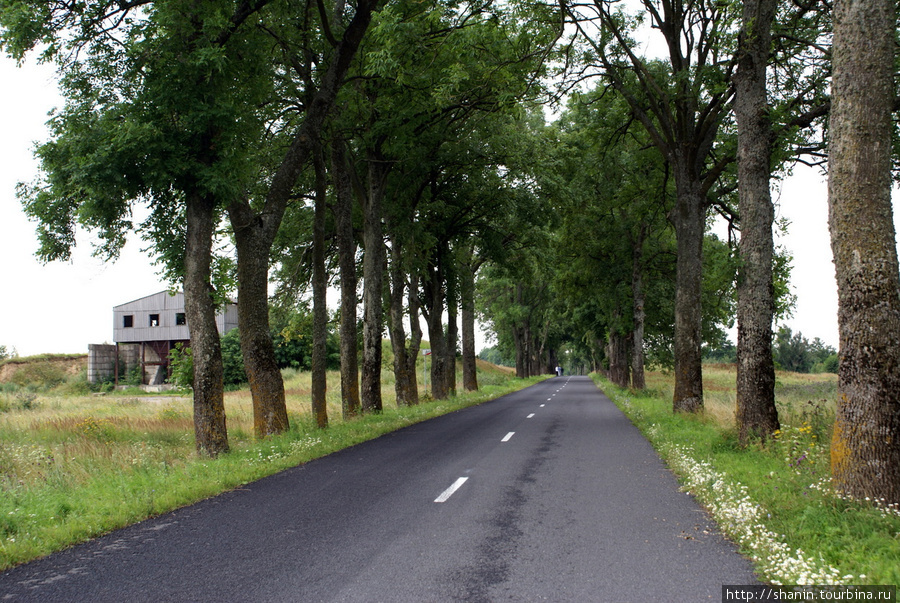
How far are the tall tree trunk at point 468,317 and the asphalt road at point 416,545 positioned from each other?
838 inches

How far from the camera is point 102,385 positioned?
54.4 meters

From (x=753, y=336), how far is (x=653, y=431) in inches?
164

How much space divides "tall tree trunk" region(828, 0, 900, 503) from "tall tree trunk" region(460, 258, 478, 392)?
23611 mm

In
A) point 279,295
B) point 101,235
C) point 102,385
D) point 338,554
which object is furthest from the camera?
point 102,385

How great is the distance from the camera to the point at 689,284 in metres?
16.4

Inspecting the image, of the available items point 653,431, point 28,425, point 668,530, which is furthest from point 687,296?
point 28,425

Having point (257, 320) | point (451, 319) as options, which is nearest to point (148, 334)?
point (451, 319)

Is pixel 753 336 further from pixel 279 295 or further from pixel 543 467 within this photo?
pixel 279 295

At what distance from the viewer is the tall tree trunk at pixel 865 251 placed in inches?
243

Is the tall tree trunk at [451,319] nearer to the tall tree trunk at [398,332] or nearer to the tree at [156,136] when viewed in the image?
the tall tree trunk at [398,332]

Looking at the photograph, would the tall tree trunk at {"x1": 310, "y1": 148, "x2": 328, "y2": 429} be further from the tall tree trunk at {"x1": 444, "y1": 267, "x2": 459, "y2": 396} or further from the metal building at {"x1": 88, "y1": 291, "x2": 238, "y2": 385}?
the metal building at {"x1": 88, "y1": 291, "x2": 238, "y2": 385}

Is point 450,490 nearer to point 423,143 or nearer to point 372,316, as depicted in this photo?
point 372,316

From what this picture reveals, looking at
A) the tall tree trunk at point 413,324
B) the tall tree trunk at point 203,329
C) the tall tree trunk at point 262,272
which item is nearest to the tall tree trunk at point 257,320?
the tall tree trunk at point 262,272

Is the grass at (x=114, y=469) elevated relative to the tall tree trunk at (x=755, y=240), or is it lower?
lower
